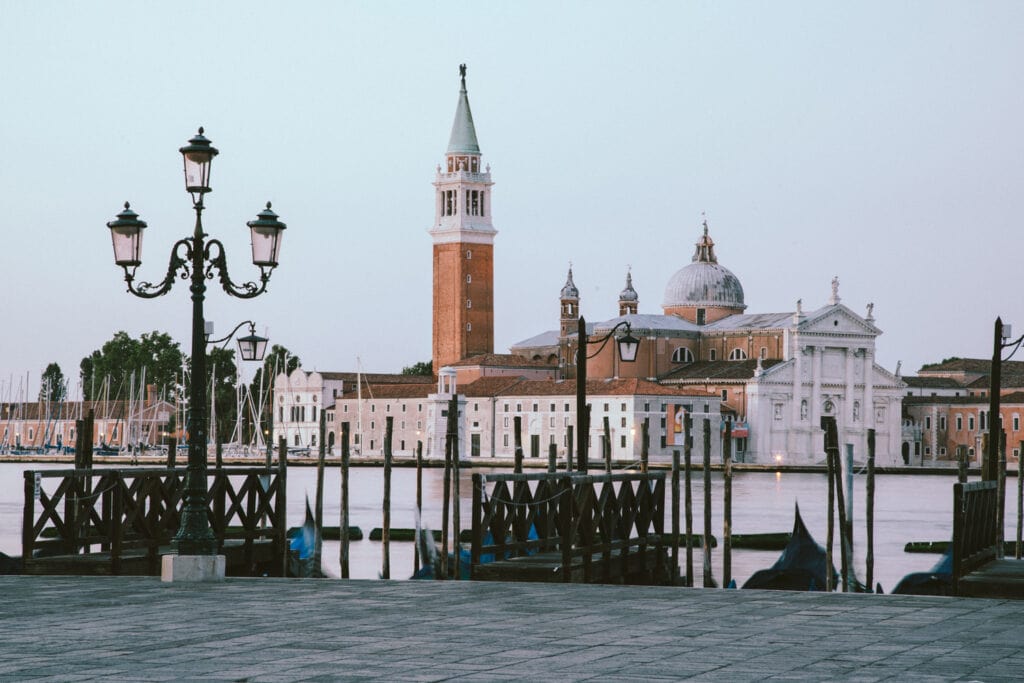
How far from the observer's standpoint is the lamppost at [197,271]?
40.8ft

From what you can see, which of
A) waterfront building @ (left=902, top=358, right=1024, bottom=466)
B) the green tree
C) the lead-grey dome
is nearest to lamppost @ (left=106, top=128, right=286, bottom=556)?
waterfront building @ (left=902, top=358, right=1024, bottom=466)

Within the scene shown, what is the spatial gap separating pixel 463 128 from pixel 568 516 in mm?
90543

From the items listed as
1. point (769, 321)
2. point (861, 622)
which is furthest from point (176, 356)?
point (861, 622)

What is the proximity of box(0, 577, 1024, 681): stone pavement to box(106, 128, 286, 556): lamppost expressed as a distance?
0.86 m

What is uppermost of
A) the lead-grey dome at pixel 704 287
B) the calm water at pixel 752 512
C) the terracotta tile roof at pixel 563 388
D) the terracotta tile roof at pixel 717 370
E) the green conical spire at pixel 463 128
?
the green conical spire at pixel 463 128

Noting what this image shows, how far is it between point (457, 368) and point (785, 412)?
821 inches

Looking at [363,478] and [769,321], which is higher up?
[769,321]

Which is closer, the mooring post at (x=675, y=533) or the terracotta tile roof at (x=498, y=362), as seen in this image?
the mooring post at (x=675, y=533)

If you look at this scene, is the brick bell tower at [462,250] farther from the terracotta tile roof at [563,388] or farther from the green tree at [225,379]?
the green tree at [225,379]

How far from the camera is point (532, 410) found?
3880 inches

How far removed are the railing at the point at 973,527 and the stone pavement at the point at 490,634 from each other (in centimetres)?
163

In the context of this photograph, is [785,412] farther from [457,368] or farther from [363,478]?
[363,478]

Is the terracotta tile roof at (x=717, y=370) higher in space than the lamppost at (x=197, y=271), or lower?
higher

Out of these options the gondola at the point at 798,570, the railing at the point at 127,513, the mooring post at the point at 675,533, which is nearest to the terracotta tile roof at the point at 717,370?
the mooring post at the point at 675,533
